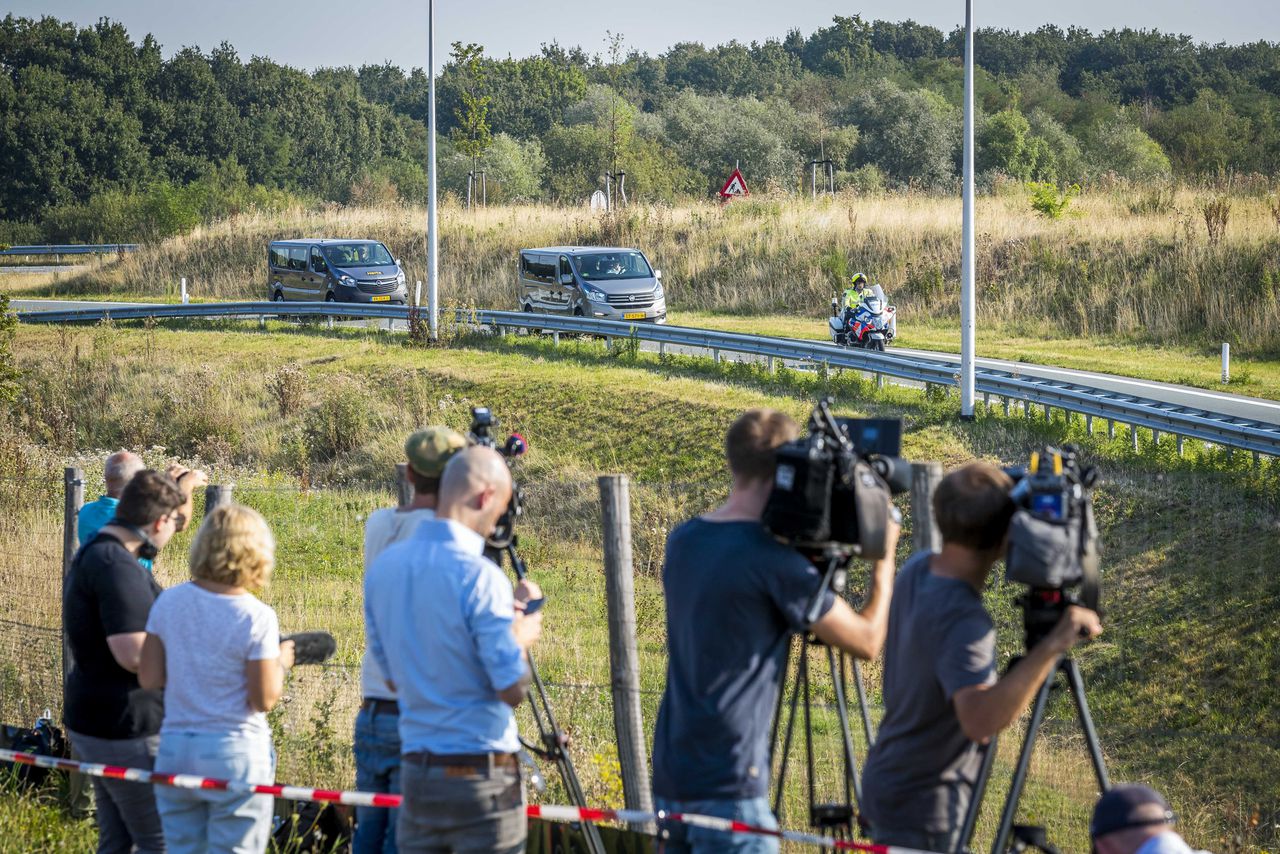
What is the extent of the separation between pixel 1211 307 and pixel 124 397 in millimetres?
21458

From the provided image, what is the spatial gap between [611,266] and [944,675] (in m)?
28.1

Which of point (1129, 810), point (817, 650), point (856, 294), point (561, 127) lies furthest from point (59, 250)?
point (1129, 810)

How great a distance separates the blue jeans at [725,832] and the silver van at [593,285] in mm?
26332

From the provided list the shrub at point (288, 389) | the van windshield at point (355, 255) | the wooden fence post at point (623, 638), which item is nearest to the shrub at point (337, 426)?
the shrub at point (288, 389)

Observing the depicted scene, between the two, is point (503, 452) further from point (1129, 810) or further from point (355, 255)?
point (355, 255)

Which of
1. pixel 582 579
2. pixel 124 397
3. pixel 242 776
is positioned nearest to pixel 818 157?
pixel 124 397

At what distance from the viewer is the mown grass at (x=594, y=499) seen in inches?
422

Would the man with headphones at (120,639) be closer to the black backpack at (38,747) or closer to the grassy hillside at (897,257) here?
the black backpack at (38,747)

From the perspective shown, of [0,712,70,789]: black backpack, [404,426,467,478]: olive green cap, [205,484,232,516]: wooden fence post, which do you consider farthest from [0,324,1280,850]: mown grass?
[404,426,467,478]: olive green cap

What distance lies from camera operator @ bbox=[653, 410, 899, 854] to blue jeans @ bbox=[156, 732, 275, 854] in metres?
1.76

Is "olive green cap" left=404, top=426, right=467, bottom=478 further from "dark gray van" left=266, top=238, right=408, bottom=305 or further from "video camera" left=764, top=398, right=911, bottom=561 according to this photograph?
"dark gray van" left=266, top=238, right=408, bottom=305

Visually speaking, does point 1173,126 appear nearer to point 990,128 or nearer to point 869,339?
point 990,128

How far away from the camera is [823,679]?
501 inches

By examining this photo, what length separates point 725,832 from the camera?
4.60 metres
